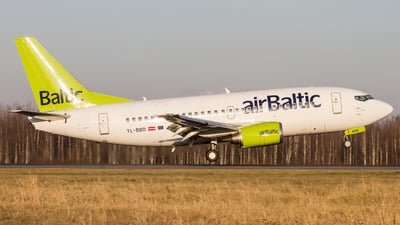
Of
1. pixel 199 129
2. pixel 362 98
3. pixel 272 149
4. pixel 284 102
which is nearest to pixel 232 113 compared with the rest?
pixel 199 129

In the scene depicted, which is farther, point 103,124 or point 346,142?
point 103,124

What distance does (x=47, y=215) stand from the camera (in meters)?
18.6

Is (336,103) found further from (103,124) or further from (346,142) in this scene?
(103,124)

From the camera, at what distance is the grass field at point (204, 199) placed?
17641mm

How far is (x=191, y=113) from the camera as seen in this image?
4378 centimetres

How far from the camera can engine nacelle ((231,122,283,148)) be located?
1652 inches

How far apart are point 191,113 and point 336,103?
843 centimetres

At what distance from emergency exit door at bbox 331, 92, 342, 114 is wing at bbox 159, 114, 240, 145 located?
5664 millimetres

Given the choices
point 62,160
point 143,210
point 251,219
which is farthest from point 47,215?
point 62,160

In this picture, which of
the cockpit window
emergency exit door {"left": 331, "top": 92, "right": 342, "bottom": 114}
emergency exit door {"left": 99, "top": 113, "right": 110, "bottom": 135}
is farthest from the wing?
the cockpit window

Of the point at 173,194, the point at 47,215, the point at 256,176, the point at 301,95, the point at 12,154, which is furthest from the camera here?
the point at 12,154

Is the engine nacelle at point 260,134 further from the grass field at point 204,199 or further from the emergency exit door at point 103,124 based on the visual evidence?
the emergency exit door at point 103,124

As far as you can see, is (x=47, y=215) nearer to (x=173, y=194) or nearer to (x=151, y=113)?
(x=173, y=194)

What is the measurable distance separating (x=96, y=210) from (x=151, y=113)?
24.4 meters
